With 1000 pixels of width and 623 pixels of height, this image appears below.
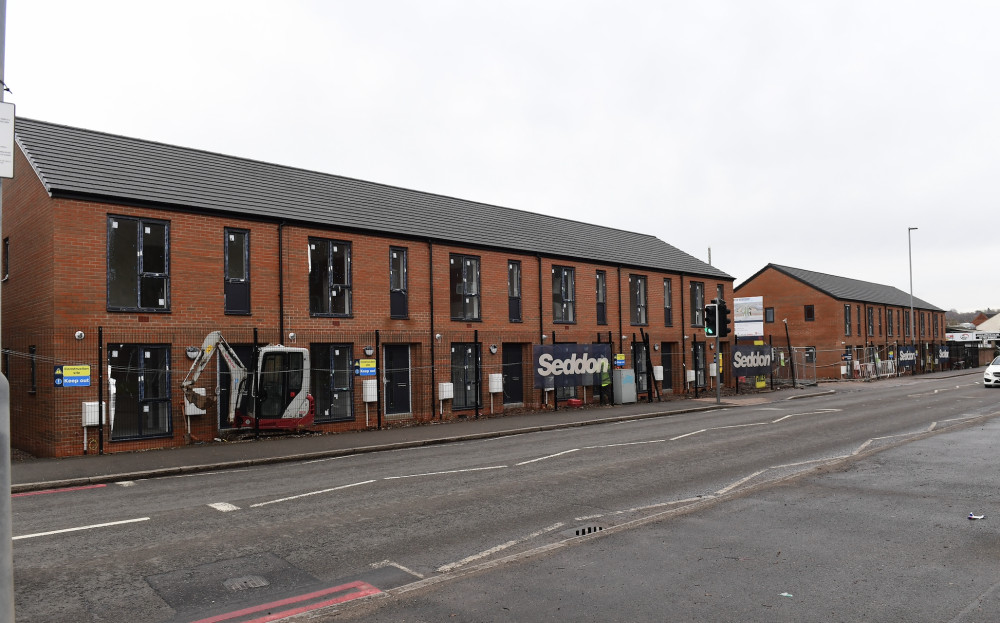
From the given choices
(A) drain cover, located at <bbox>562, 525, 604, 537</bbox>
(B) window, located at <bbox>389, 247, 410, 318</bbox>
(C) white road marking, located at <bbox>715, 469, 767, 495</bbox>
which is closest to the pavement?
(B) window, located at <bbox>389, 247, 410, 318</bbox>

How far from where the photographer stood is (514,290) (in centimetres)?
2645

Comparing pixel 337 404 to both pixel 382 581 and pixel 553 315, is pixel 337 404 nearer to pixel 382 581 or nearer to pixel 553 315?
pixel 553 315

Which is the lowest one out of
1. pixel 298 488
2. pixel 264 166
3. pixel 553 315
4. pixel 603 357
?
pixel 298 488

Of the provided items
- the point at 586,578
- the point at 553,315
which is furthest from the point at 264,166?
the point at 586,578

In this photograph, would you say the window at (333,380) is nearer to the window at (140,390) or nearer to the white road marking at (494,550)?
the window at (140,390)

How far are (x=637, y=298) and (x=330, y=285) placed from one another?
16.2 meters

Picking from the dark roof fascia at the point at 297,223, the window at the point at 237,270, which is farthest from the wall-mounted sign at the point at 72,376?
the dark roof fascia at the point at 297,223

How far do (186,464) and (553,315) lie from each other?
16.7 metres

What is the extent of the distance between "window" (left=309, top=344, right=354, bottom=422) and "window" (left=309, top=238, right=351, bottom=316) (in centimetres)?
115

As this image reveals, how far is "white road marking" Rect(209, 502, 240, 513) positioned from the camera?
9552mm

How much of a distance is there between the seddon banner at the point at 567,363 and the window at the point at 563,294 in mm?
1749

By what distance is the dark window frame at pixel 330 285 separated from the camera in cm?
2045

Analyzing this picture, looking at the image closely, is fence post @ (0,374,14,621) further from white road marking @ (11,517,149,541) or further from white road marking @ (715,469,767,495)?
white road marking @ (715,469,767,495)

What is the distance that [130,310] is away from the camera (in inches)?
658
